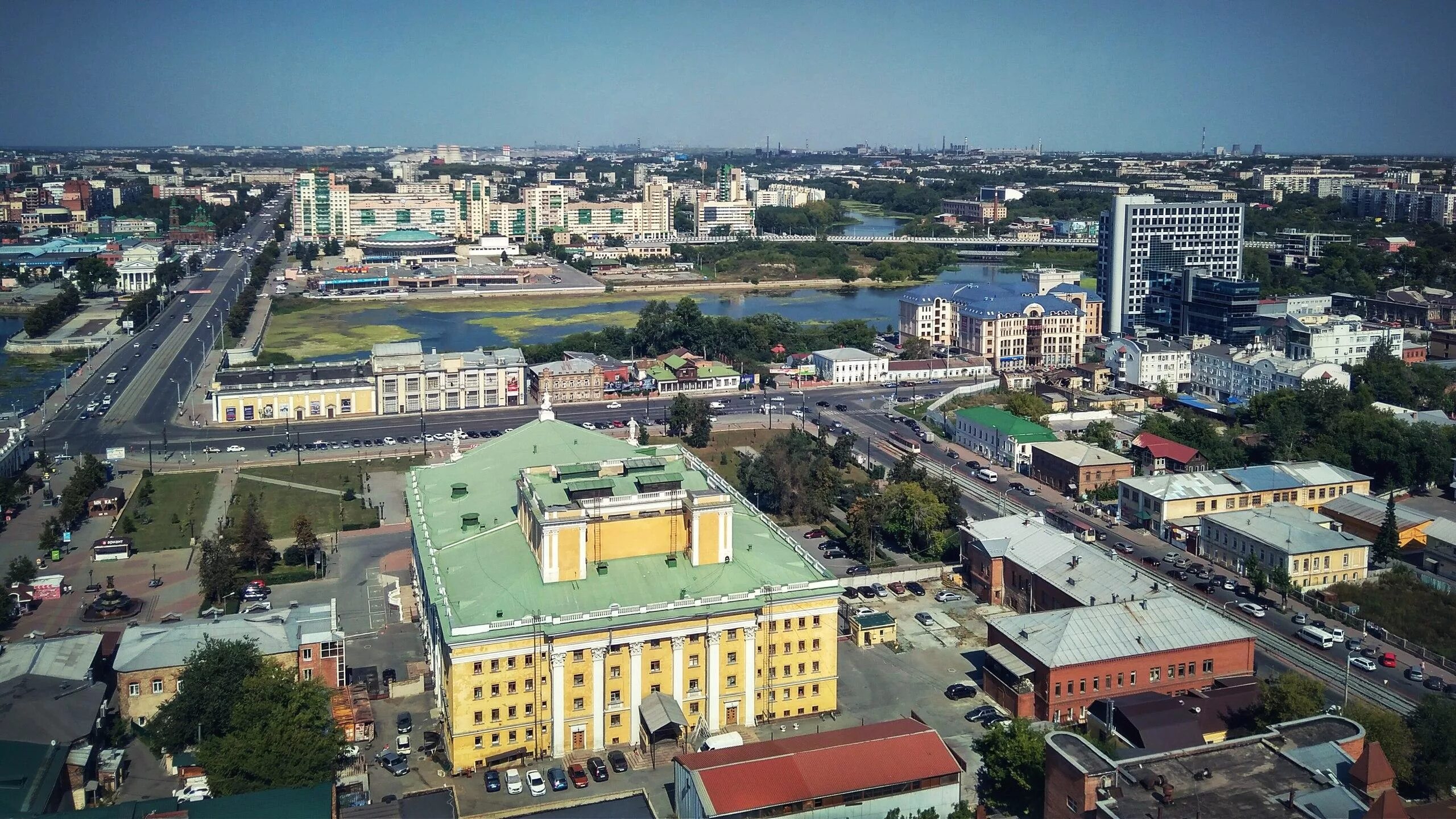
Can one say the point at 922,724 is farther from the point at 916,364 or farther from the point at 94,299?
the point at 94,299

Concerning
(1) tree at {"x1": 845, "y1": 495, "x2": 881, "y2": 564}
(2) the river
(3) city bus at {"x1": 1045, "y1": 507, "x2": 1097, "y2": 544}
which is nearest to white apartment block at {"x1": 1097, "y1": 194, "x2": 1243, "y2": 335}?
(2) the river

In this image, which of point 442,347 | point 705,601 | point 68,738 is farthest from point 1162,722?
point 442,347

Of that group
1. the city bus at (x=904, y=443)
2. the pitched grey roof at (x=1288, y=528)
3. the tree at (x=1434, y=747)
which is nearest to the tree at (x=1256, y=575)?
the pitched grey roof at (x=1288, y=528)

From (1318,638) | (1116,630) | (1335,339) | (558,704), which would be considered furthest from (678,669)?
(1335,339)

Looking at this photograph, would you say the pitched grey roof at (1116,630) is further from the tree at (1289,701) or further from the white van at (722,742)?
the white van at (722,742)

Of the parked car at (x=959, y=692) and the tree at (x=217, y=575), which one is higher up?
A: the tree at (x=217, y=575)

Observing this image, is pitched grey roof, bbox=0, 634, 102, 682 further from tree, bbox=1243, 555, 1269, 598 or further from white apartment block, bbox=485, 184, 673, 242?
white apartment block, bbox=485, 184, 673, 242

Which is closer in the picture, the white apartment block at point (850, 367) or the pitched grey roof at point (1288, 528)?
the pitched grey roof at point (1288, 528)
